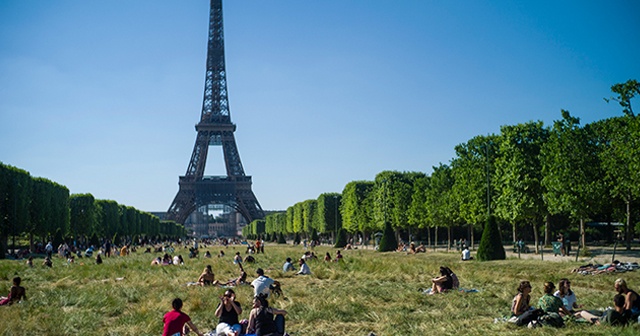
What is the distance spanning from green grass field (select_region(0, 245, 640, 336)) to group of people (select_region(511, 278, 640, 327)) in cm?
40

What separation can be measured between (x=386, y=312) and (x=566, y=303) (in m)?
3.90

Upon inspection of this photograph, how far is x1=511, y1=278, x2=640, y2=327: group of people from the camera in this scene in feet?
38.5

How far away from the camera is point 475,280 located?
68.9 ft

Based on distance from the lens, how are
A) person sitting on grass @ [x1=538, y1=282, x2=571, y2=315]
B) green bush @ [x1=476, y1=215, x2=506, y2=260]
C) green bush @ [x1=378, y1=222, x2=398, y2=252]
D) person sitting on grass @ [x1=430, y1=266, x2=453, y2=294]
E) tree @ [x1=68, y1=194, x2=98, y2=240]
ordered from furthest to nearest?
tree @ [x1=68, y1=194, x2=98, y2=240] < green bush @ [x1=378, y1=222, x2=398, y2=252] < green bush @ [x1=476, y1=215, x2=506, y2=260] < person sitting on grass @ [x1=430, y1=266, x2=453, y2=294] < person sitting on grass @ [x1=538, y1=282, x2=571, y2=315]

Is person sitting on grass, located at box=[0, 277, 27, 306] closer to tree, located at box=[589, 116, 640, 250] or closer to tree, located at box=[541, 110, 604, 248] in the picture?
tree, located at box=[589, 116, 640, 250]

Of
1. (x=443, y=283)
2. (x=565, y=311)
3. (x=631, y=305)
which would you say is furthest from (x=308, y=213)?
(x=631, y=305)

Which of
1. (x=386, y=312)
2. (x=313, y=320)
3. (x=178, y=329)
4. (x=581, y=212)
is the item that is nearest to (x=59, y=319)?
(x=178, y=329)

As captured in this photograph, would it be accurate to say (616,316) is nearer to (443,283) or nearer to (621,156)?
(443,283)

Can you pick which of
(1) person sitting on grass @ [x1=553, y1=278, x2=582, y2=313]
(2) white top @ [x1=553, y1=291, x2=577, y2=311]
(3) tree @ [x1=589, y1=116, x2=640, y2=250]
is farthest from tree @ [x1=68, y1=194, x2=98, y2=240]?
(2) white top @ [x1=553, y1=291, x2=577, y2=311]

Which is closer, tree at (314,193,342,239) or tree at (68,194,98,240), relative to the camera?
tree at (68,194,98,240)

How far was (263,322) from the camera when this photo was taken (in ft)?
36.8

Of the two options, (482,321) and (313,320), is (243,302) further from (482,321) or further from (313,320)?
(482,321)

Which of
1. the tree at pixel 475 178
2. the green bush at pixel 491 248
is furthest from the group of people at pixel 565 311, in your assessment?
the tree at pixel 475 178

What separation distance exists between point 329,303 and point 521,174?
96.1 ft
